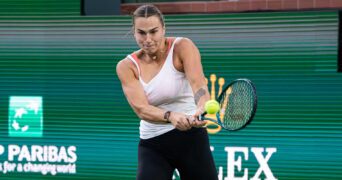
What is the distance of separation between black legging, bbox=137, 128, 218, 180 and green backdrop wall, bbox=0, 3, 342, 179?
241cm

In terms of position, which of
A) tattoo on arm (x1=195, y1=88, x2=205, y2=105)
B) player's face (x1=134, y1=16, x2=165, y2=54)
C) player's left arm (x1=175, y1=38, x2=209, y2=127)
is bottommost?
tattoo on arm (x1=195, y1=88, x2=205, y2=105)

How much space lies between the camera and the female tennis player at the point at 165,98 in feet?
10.8

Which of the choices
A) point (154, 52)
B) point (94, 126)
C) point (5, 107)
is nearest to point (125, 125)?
point (94, 126)

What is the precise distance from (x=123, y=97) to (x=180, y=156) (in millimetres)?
2754

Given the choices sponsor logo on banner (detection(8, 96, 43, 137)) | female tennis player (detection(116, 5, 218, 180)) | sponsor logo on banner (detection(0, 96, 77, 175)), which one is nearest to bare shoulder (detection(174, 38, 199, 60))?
female tennis player (detection(116, 5, 218, 180))

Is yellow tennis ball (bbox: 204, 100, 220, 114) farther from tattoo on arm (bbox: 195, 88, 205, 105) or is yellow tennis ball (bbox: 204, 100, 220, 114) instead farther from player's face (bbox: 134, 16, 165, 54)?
player's face (bbox: 134, 16, 165, 54)

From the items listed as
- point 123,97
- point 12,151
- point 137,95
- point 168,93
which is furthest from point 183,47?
point 12,151

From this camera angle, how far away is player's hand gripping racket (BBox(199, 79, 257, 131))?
10.5ft

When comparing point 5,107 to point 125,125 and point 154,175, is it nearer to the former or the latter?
point 125,125

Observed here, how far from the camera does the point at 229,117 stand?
343 cm

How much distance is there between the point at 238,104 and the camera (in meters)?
3.36

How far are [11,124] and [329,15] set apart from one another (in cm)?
366

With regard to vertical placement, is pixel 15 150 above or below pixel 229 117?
below

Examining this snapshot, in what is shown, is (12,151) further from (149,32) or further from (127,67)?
(149,32)
